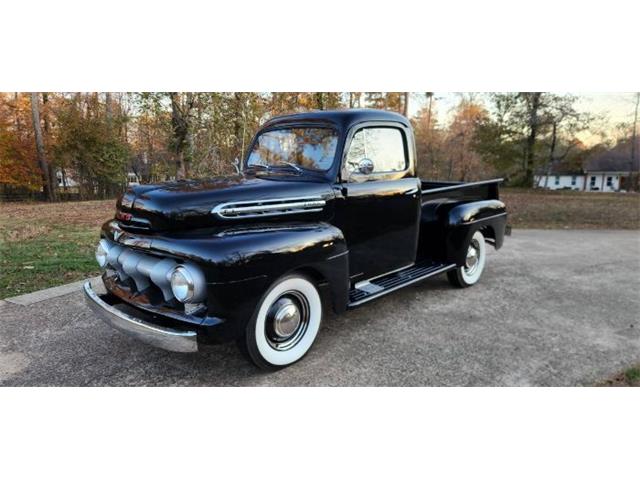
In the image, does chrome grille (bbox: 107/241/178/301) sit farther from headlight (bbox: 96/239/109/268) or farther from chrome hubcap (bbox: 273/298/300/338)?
chrome hubcap (bbox: 273/298/300/338)

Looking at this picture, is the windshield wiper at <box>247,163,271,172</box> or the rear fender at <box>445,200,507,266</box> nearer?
the windshield wiper at <box>247,163,271,172</box>

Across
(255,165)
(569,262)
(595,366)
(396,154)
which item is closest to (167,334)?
Result: (255,165)

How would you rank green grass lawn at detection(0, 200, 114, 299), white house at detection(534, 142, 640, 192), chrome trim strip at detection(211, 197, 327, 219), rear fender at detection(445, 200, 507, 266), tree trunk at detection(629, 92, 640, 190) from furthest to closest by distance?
white house at detection(534, 142, 640, 192) < tree trunk at detection(629, 92, 640, 190) < green grass lawn at detection(0, 200, 114, 299) < rear fender at detection(445, 200, 507, 266) < chrome trim strip at detection(211, 197, 327, 219)

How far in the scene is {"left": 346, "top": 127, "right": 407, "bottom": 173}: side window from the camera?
3.53 metres

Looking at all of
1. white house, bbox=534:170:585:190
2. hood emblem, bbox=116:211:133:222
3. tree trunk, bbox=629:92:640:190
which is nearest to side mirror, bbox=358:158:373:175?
hood emblem, bbox=116:211:133:222

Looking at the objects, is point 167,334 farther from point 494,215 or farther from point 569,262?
point 569,262

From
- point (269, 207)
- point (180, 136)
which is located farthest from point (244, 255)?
point (180, 136)

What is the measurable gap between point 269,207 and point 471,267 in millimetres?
3117

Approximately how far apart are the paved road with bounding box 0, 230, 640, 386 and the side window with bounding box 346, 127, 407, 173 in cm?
142

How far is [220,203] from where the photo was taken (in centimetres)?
283

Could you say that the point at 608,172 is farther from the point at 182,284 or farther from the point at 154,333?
the point at 154,333

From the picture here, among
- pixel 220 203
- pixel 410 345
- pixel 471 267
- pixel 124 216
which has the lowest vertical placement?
pixel 410 345

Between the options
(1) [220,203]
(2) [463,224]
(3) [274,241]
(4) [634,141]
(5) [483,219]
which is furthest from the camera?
(4) [634,141]

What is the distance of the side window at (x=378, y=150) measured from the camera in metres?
3.53
